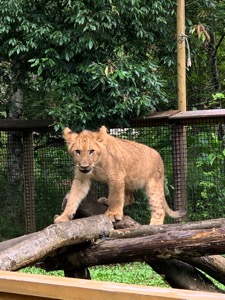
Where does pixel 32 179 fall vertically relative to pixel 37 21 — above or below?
below

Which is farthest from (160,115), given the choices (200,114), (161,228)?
(161,228)

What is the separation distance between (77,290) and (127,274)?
5503 millimetres

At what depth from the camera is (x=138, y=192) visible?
25.5 ft

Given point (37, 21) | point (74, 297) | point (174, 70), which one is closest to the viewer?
point (74, 297)

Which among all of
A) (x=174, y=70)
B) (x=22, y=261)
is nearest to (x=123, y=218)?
(x=22, y=261)

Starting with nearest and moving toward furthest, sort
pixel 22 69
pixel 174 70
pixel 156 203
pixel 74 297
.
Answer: pixel 74 297
pixel 156 203
pixel 22 69
pixel 174 70

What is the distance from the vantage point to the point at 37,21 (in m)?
7.43

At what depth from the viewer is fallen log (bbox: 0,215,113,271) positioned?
339cm

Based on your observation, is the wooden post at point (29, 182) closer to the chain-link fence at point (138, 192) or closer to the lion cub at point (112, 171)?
the chain-link fence at point (138, 192)

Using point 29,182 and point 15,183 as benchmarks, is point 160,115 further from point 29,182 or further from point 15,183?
point 15,183

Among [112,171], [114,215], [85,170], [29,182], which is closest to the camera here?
[85,170]

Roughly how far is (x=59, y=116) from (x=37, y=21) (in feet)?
4.57

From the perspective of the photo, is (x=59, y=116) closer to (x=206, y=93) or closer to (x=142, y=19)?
(x=142, y=19)

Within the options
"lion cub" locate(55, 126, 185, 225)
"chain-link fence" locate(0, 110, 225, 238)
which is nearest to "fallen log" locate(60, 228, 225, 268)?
"lion cub" locate(55, 126, 185, 225)
